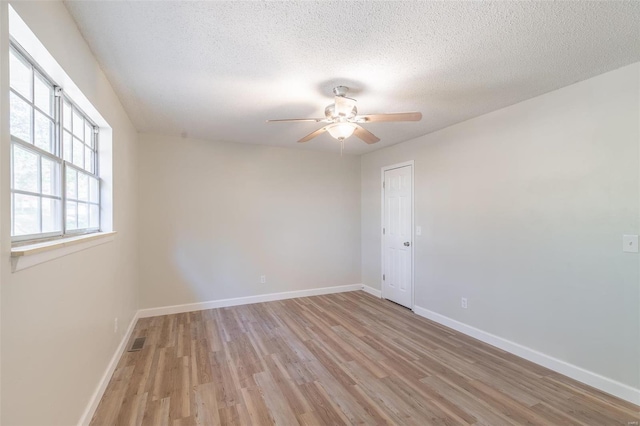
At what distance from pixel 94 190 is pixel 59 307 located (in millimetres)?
1211

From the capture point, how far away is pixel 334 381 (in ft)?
7.61

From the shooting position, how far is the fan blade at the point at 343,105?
2.27 meters

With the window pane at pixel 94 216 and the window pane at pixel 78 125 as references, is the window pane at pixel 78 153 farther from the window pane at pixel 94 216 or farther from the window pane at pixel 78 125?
the window pane at pixel 94 216

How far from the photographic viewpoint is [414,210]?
4.00 m

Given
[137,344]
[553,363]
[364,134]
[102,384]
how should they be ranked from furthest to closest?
[137,344], [364,134], [553,363], [102,384]

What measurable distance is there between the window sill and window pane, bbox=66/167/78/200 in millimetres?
306

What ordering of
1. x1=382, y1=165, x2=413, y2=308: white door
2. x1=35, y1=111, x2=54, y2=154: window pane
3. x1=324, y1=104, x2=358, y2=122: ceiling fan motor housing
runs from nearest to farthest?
x1=35, y1=111, x2=54, y2=154: window pane < x1=324, y1=104, x2=358, y2=122: ceiling fan motor housing < x1=382, y1=165, x2=413, y2=308: white door

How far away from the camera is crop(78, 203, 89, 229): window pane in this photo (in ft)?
6.56

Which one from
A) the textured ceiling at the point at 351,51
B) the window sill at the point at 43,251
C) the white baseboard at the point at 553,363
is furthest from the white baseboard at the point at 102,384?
the white baseboard at the point at 553,363

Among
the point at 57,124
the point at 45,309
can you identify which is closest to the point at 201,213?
the point at 57,124

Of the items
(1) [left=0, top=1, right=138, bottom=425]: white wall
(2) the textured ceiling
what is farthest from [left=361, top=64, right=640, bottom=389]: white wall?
(1) [left=0, top=1, right=138, bottom=425]: white wall

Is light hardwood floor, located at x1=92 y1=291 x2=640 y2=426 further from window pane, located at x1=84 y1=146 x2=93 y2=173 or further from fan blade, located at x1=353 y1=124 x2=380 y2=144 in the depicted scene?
fan blade, located at x1=353 y1=124 x2=380 y2=144

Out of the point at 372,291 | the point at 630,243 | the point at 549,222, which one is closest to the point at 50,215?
the point at 549,222

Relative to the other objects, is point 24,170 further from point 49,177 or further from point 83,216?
point 83,216
